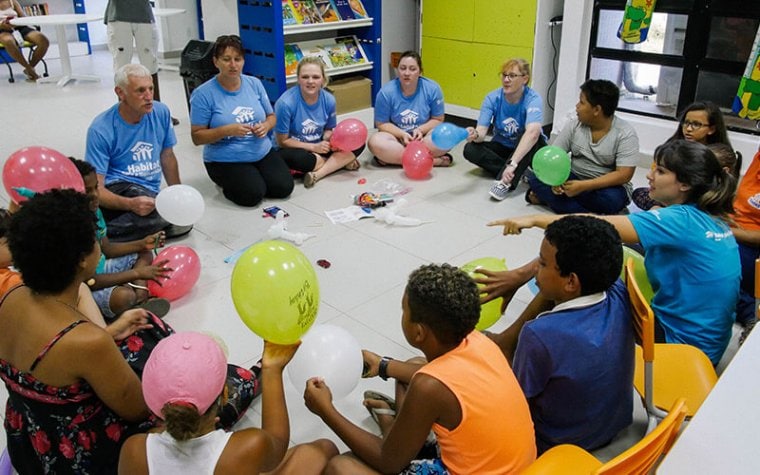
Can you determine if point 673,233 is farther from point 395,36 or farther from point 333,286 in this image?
point 395,36

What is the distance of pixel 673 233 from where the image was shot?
7.12 feet

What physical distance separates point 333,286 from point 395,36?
3.92 metres

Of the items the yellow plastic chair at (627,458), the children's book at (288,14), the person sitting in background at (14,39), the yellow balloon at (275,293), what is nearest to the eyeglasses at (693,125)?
the yellow plastic chair at (627,458)

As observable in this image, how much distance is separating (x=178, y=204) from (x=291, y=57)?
2.64 metres

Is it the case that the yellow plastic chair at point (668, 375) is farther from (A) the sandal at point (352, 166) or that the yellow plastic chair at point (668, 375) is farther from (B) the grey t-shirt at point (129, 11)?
(B) the grey t-shirt at point (129, 11)

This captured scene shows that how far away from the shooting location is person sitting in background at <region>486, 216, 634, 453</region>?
1.69 m

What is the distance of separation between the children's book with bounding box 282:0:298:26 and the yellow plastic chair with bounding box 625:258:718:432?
13.8 feet

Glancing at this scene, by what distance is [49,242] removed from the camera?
4.88ft

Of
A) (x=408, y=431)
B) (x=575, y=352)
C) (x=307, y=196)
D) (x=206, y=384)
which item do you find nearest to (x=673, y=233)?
(x=575, y=352)

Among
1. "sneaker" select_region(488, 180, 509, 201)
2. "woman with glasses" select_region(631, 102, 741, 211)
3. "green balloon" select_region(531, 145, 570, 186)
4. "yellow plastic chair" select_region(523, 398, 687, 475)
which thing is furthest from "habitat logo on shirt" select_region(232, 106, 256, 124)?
"yellow plastic chair" select_region(523, 398, 687, 475)

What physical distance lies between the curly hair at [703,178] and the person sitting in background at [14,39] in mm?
7934

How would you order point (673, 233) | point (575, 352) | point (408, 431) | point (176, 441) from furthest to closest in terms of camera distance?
point (673, 233) → point (575, 352) → point (408, 431) → point (176, 441)

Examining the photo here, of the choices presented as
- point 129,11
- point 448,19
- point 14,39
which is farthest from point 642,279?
point 14,39

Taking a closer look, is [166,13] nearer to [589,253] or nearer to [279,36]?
[279,36]
